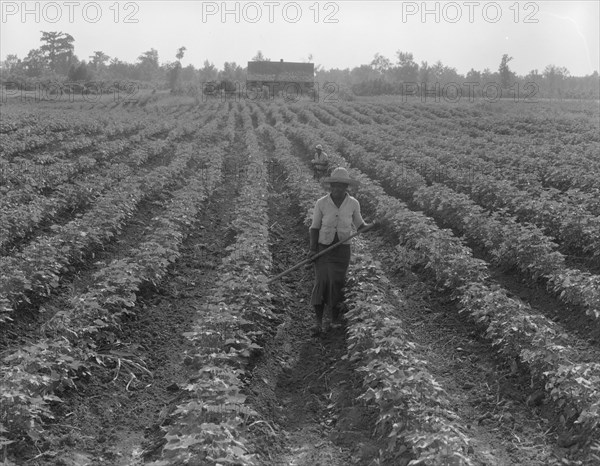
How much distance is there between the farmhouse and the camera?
229 ft

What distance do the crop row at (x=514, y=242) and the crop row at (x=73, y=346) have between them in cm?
484

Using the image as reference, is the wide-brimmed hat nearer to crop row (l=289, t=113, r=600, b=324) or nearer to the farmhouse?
crop row (l=289, t=113, r=600, b=324)

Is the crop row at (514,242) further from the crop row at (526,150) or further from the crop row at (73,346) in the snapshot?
the crop row at (73,346)

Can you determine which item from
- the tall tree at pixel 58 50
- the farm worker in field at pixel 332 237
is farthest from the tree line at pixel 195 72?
the farm worker in field at pixel 332 237

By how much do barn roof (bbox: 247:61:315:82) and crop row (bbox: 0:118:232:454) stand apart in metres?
66.3

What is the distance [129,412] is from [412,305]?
4.10 m

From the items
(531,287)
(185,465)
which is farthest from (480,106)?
(185,465)

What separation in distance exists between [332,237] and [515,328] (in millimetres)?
2264

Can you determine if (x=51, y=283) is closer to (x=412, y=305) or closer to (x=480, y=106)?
(x=412, y=305)

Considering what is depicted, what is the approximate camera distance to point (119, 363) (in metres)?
6.12

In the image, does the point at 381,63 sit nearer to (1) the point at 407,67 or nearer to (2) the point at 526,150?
(1) the point at 407,67

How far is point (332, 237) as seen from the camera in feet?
23.5

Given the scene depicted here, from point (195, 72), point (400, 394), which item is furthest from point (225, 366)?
point (195, 72)

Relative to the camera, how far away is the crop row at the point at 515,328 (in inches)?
192
